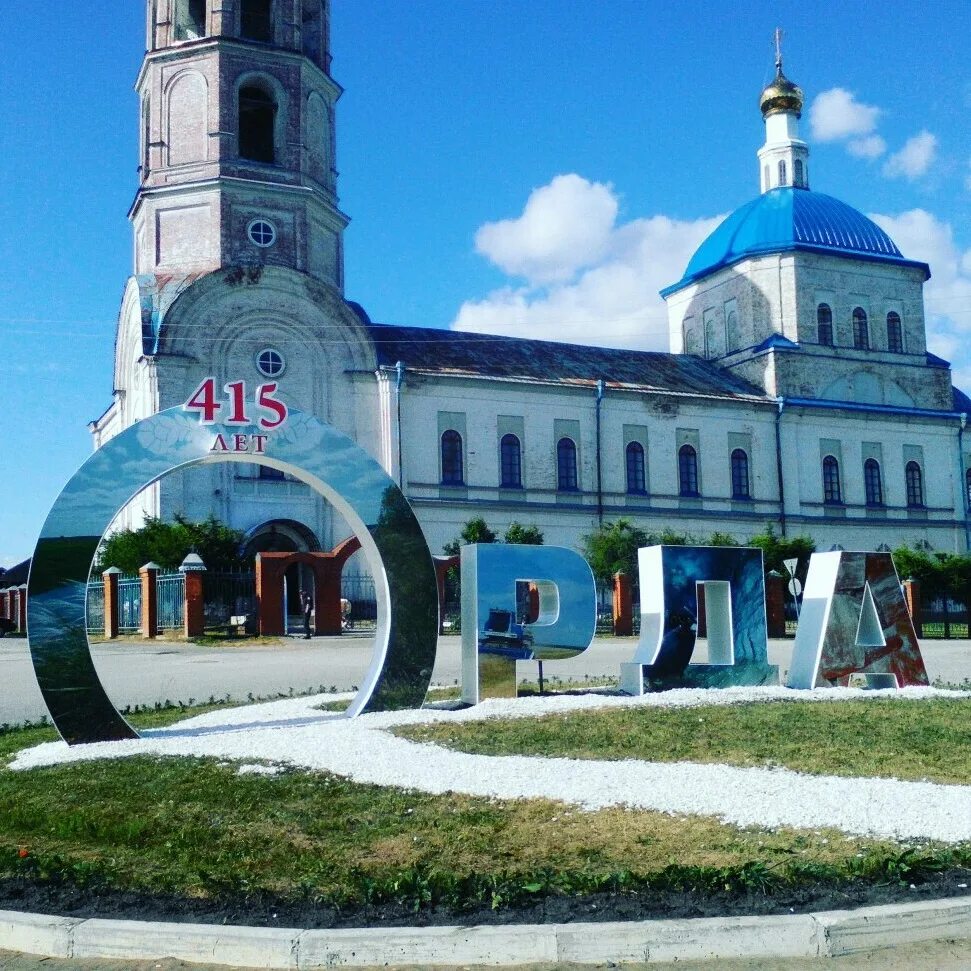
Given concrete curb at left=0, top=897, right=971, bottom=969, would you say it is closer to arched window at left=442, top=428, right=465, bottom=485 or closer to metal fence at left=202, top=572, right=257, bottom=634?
metal fence at left=202, top=572, right=257, bottom=634

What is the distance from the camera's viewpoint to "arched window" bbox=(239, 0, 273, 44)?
35.6 metres

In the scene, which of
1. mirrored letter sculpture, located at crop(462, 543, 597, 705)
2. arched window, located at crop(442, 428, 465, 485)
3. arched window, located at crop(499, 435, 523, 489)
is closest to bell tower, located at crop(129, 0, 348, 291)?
arched window, located at crop(442, 428, 465, 485)

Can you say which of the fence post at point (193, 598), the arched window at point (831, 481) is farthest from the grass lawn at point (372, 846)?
the arched window at point (831, 481)

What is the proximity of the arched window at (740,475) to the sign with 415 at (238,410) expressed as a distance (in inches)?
1316

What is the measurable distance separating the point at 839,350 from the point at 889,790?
4072cm

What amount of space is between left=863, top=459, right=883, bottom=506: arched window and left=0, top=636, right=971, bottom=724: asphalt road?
17.5m

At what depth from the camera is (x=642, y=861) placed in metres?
5.66

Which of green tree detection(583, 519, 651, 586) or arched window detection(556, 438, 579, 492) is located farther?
arched window detection(556, 438, 579, 492)

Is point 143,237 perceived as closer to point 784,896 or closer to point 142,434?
point 142,434

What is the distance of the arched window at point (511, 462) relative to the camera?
39.5 m

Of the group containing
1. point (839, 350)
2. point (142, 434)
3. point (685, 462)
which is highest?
point (839, 350)

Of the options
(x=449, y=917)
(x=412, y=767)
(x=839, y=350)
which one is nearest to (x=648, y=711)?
(x=412, y=767)

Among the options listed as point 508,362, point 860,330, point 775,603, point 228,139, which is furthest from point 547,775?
point 860,330

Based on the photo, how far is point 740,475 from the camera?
43.2 metres
